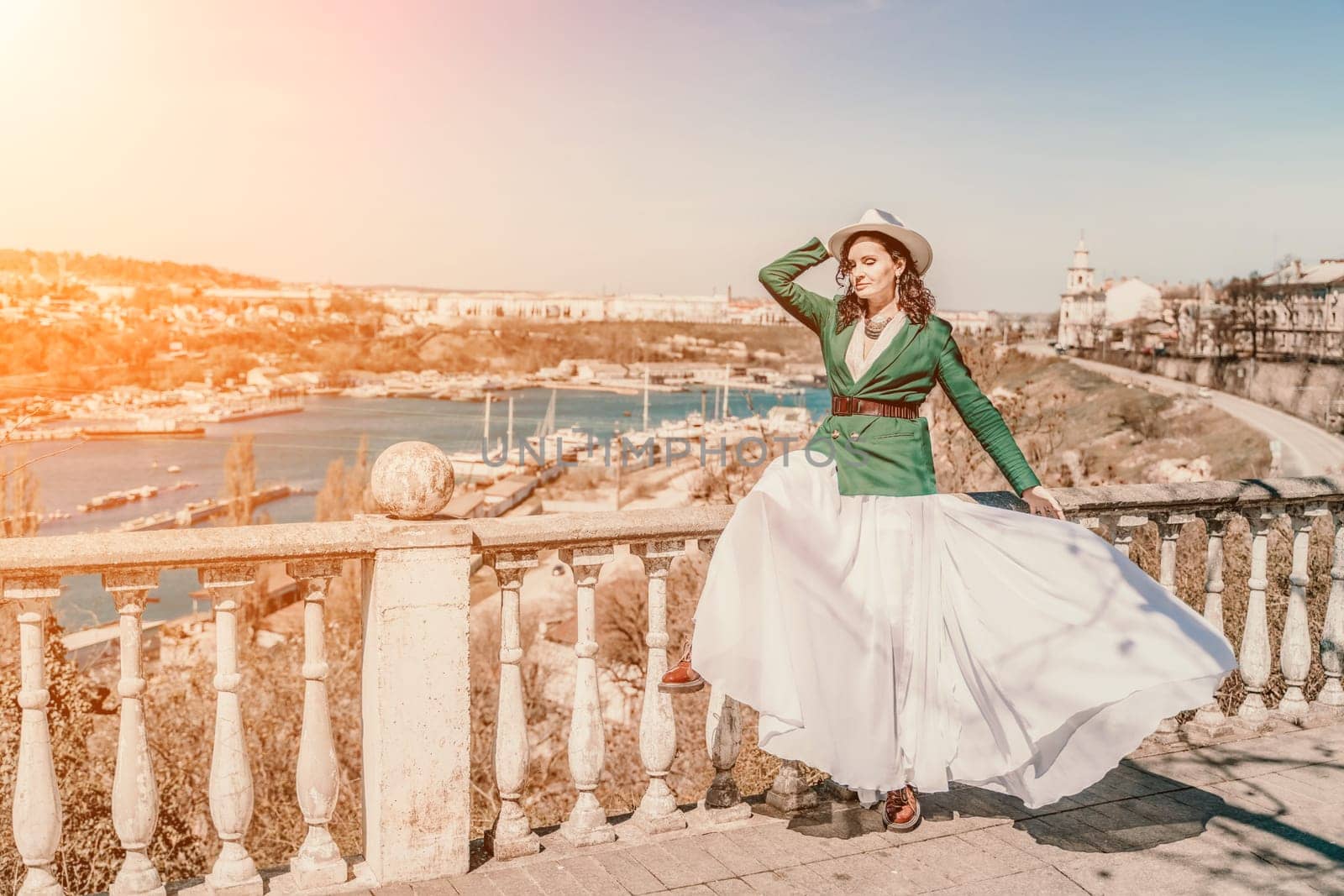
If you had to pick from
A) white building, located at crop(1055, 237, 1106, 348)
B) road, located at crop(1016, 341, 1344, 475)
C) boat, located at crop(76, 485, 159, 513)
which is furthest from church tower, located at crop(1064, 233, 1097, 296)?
boat, located at crop(76, 485, 159, 513)

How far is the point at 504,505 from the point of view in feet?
206

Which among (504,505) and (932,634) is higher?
(932,634)

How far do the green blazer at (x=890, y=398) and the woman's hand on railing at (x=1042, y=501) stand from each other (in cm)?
8

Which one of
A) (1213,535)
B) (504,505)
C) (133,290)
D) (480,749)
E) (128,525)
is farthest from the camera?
(133,290)

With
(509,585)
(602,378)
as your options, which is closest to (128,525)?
(602,378)

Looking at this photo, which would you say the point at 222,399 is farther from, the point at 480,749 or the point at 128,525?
the point at 480,749

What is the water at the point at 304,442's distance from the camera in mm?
74688

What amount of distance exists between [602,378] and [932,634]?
8134cm

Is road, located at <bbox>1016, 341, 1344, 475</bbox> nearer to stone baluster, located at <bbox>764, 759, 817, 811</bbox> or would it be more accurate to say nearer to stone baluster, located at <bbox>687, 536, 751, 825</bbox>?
stone baluster, located at <bbox>764, 759, 817, 811</bbox>

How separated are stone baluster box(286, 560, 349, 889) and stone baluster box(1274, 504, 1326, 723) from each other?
13.1 feet

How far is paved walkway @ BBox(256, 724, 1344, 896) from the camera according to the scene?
10.7ft

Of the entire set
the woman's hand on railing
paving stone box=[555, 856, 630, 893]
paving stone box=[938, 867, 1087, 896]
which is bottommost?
paving stone box=[938, 867, 1087, 896]

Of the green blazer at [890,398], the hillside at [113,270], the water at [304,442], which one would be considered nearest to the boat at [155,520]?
the water at [304,442]

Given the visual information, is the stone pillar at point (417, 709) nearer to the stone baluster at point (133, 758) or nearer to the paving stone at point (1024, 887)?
the stone baluster at point (133, 758)
